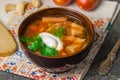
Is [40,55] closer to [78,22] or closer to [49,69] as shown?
[49,69]

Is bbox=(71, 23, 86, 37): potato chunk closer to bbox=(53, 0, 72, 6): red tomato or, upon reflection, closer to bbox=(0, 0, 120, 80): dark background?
bbox=(0, 0, 120, 80): dark background

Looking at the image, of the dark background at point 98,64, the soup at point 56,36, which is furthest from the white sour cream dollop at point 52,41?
the dark background at point 98,64

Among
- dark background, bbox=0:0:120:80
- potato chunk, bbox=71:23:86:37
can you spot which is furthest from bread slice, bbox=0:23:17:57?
potato chunk, bbox=71:23:86:37

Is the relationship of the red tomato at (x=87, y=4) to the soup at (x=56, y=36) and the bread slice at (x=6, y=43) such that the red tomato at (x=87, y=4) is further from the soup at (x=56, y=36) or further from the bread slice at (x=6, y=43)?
the bread slice at (x=6, y=43)

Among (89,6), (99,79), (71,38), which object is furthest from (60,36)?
(89,6)

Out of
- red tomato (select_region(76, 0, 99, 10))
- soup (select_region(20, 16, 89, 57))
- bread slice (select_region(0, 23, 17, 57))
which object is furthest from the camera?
red tomato (select_region(76, 0, 99, 10))

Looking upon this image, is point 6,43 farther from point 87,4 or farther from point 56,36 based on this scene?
point 87,4

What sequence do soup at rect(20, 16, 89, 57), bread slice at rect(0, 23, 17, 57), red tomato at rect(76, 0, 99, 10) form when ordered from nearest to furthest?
soup at rect(20, 16, 89, 57), bread slice at rect(0, 23, 17, 57), red tomato at rect(76, 0, 99, 10)

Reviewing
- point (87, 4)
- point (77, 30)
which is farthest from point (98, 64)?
point (87, 4)
